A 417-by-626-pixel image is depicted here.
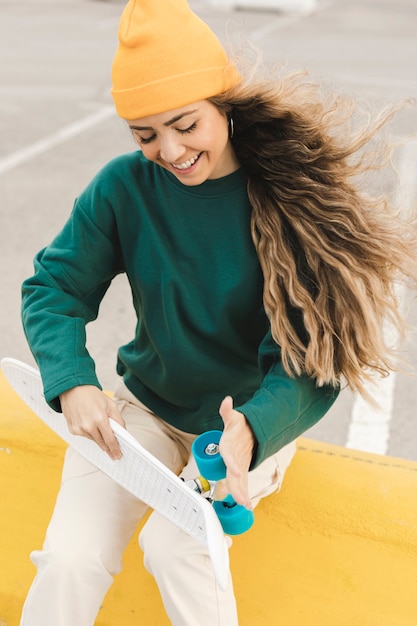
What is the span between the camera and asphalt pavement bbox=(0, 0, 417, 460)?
11.8 feet

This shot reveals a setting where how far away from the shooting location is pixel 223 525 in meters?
1.78

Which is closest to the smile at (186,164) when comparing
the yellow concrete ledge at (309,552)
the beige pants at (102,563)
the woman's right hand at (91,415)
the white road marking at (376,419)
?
the woman's right hand at (91,415)

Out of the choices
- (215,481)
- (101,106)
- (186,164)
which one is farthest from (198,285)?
(101,106)

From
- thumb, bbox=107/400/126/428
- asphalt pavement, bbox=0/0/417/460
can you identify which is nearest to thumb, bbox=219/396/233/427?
thumb, bbox=107/400/126/428

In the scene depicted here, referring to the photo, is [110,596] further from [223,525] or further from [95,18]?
[95,18]

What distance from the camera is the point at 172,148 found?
1926 millimetres

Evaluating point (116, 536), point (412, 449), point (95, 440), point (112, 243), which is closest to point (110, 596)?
point (116, 536)

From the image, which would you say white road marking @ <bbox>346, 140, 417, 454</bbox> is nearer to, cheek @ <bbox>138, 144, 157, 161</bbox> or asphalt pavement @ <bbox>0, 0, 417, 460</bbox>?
asphalt pavement @ <bbox>0, 0, 417, 460</bbox>

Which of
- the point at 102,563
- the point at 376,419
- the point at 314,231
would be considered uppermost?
Answer: the point at 314,231

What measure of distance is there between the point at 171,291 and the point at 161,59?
574 millimetres

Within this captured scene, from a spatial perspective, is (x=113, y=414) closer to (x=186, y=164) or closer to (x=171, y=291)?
(x=171, y=291)

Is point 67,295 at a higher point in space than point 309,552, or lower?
higher

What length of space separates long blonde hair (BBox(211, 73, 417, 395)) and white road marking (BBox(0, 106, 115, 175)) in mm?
4611

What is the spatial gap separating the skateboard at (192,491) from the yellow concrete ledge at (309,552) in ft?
1.50
